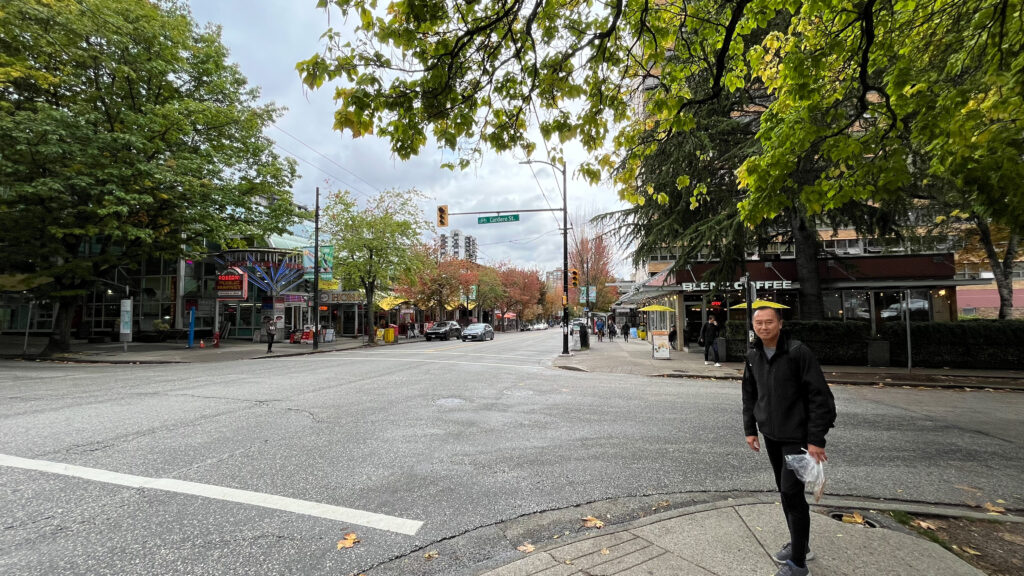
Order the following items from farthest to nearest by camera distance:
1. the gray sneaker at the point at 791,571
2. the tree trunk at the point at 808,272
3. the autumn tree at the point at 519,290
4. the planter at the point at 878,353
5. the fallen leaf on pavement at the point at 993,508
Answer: the autumn tree at the point at 519,290 → the tree trunk at the point at 808,272 → the planter at the point at 878,353 → the fallen leaf on pavement at the point at 993,508 → the gray sneaker at the point at 791,571

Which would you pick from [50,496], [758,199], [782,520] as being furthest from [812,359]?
[50,496]

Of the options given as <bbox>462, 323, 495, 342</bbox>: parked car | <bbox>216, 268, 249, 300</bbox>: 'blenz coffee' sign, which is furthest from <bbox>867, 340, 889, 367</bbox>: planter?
<bbox>216, 268, 249, 300</bbox>: 'blenz coffee' sign

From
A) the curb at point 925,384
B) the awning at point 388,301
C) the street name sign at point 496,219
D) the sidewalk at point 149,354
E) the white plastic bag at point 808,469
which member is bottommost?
the curb at point 925,384

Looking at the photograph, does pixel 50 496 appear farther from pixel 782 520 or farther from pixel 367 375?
pixel 367 375

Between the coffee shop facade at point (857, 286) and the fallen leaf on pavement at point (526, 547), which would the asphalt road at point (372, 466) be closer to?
the fallen leaf on pavement at point (526, 547)

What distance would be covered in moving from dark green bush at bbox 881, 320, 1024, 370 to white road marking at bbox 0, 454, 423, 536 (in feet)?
60.9

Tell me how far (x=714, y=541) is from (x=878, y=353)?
16317 mm

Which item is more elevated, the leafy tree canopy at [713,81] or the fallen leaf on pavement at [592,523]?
the leafy tree canopy at [713,81]

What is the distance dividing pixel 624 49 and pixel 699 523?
5.35 meters

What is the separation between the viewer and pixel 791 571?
2.69 metres

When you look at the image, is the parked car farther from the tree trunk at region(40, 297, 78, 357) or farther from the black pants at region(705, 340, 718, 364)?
the tree trunk at region(40, 297, 78, 357)

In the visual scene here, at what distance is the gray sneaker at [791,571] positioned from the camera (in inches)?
105

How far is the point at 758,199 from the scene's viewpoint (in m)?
6.35

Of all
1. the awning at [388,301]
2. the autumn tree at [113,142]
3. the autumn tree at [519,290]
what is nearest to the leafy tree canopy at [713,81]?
the autumn tree at [113,142]
